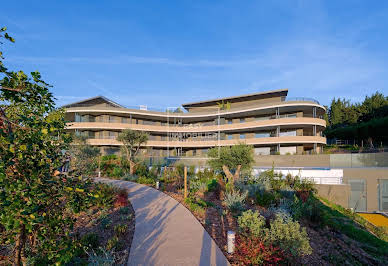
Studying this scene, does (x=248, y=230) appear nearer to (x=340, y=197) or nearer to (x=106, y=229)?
(x=106, y=229)

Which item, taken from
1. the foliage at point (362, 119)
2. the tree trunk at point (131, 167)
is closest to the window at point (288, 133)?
the foliage at point (362, 119)

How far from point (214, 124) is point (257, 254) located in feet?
101

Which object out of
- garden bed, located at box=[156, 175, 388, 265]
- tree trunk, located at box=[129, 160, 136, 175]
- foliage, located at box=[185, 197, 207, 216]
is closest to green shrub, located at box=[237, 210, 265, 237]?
garden bed, located at box=[156, 175, 388, 265]

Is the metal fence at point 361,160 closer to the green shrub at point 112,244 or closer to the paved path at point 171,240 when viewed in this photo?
the paved path at point 171,240

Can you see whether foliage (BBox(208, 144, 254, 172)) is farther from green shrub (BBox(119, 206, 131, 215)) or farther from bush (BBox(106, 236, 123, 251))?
bush (BBox(106, 236, 123, 251))

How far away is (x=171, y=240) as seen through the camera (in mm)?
5660

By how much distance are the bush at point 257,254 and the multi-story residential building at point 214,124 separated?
83.5 ft

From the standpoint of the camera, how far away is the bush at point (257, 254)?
14.8 ft

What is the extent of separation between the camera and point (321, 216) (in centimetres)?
834

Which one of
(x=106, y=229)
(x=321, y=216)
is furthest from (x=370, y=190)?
(x=106, y=229)

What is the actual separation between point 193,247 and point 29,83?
5102 mm

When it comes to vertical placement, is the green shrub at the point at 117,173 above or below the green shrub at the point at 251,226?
below

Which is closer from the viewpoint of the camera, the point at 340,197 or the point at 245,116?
the point at 340,197

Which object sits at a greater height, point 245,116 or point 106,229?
point 245,116
